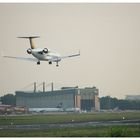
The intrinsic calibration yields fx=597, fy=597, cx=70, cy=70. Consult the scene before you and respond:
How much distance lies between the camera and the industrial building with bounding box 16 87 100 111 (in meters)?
14.4

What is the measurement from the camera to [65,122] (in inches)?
582

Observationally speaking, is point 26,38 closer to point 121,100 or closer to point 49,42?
point 49,42

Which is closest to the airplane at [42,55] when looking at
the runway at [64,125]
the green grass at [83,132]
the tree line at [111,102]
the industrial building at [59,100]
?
the industrial building at [59,100]

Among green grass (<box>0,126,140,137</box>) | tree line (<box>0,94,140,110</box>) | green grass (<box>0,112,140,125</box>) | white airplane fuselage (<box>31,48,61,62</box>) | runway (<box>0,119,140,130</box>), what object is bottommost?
green grass (<box>0,126,140,137</box>)

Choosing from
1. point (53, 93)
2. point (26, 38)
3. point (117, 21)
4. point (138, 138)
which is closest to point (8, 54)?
point (26, 38)

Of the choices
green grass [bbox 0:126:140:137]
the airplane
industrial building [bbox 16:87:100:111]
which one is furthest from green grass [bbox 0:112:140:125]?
the airplane

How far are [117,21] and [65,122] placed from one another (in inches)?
111

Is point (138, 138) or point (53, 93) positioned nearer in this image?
point (138, 138)

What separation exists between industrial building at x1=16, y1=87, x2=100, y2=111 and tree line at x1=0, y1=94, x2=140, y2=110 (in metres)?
0.13

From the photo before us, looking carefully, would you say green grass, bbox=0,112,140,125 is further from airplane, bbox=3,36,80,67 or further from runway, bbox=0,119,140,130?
airplane, bbox=3,36,80,67

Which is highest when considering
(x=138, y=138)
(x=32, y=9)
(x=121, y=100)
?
(x=32, y=9)

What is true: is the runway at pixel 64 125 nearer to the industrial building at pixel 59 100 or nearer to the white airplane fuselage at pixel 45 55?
the industrial building at pixel 59 100

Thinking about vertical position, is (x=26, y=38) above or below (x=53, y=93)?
above

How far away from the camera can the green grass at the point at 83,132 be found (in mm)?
13421
